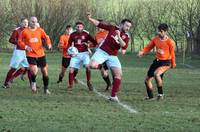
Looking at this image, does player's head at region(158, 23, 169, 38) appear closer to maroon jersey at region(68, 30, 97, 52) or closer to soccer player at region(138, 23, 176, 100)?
soccer player at region(138, 23, 176, 100)

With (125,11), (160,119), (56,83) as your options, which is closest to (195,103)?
(160,119)

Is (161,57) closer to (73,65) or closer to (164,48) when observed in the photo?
(164,48)

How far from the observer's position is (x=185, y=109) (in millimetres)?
14188

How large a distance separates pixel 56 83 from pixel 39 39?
4.61 meters

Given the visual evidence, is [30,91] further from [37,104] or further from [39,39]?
[37,104]

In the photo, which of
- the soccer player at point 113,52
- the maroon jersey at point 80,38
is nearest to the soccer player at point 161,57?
the soccer player at point 113,52

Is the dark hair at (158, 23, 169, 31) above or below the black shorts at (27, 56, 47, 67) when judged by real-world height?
above

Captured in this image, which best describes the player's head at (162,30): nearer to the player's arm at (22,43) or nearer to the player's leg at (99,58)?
the player's leg at (99,58)

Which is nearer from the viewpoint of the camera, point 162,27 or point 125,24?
point 125,24

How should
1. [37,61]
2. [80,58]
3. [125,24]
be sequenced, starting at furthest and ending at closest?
[80,58]
[37,61]
[125,24]

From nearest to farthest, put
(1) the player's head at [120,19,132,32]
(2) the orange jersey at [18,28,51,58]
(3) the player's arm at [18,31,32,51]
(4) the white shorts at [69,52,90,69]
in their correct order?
(1) the player's head at [120,19,132,32] → (3) the player's arm at [18,31,32,51] → (2) the orange jersey at [18,28,51,58] → (4) the white shorts at [69,52,90,69]

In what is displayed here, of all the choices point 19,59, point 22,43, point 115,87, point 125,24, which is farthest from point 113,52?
point 19,59

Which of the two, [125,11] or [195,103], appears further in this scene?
[125,11]

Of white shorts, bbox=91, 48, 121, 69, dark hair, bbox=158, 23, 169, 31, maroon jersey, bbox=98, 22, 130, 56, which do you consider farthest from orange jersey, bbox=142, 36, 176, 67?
white shorts, bbox=91, 48, 121, 69
